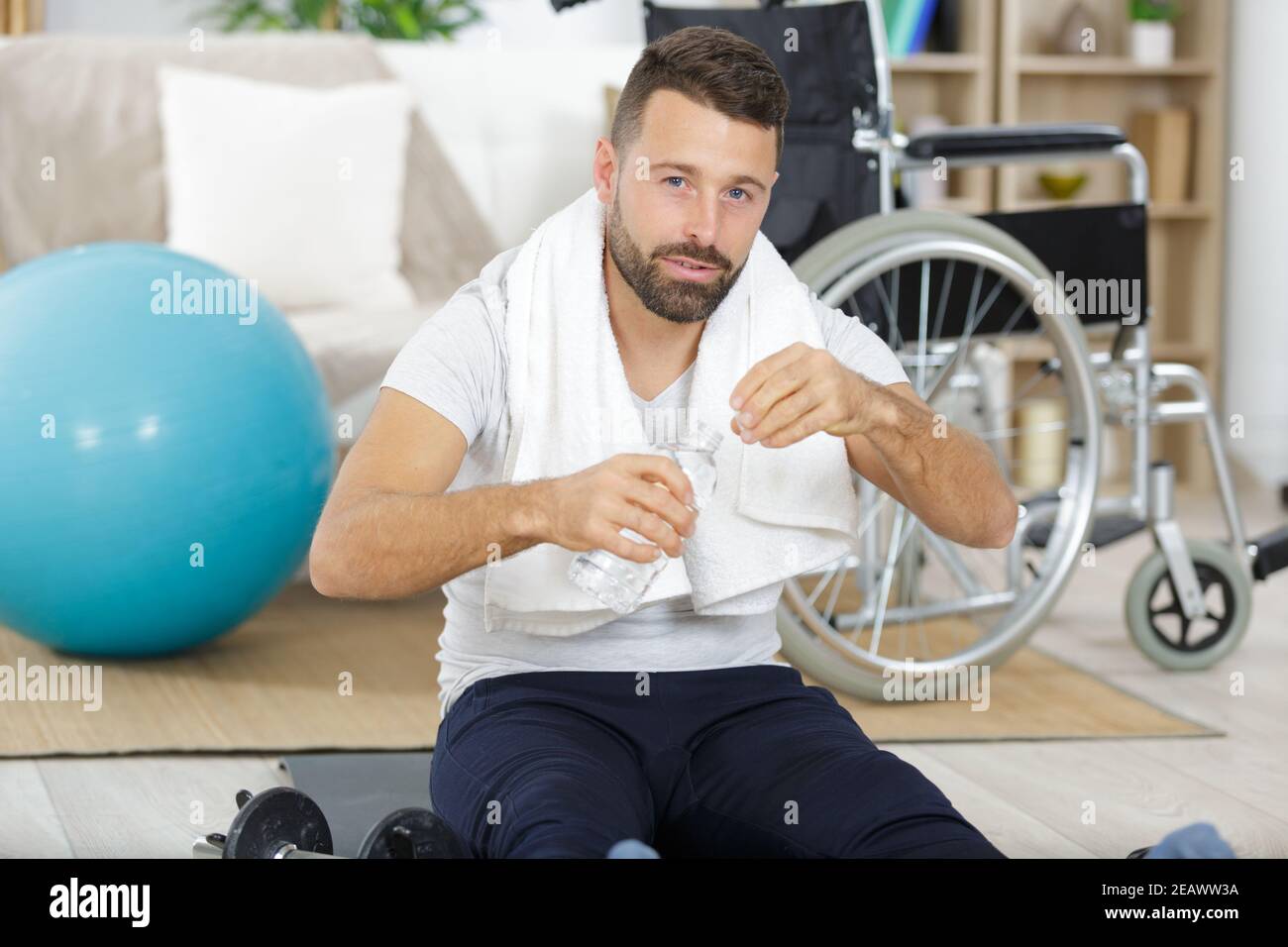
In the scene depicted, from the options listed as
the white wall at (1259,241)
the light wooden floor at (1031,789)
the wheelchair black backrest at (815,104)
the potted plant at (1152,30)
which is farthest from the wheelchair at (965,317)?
the potted plant at (1152,30)

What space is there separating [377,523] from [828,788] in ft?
1.34

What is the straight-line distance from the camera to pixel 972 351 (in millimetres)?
2750

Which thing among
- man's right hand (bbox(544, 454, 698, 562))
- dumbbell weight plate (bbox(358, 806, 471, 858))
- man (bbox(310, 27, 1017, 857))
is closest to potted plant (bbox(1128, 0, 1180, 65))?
man (bbox(310, 27, 1017, 857))

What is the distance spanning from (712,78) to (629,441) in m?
0.31

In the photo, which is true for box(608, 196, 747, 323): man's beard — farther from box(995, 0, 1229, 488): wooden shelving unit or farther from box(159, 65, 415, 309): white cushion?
box(995, 0, 1229, 488): wooden shelving unit

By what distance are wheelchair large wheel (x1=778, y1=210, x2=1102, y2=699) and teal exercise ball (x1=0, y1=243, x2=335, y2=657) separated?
750 mm

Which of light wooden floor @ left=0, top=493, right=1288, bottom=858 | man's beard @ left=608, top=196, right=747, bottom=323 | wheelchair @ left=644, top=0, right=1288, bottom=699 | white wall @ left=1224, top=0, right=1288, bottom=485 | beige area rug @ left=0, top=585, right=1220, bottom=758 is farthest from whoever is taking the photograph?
white wall @ left=1224, top=0, right=1288, bottom=485

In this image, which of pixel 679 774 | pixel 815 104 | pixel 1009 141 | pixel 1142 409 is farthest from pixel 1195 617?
pixel 679 774

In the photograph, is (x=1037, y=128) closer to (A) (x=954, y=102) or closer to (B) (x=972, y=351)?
(B) (x=972, y=351)

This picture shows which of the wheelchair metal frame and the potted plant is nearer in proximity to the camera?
the wheelchair metal frame

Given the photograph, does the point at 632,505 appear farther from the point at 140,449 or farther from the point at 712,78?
the point at 140,449

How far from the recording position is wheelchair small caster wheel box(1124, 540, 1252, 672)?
2.46 m

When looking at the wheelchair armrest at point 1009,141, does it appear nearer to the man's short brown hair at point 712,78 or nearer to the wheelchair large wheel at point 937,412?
the wheelchair large wheel at point 937,412
